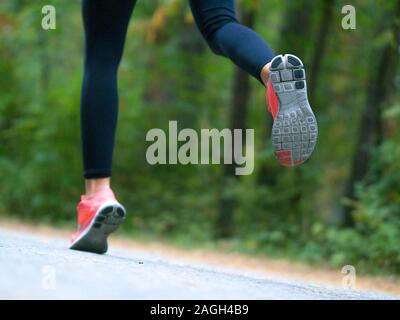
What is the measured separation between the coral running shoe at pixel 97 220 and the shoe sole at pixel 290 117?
0.71 metres

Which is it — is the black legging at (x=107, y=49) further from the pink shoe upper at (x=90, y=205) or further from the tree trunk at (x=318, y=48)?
Answer: the tree trunk at (x=318, y=48)

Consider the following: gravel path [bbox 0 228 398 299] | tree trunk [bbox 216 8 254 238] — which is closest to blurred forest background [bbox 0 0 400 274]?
tree trunk [bbox 216 8 254 238]

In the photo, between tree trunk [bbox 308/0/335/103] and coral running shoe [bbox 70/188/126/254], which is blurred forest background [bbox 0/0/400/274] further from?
coral running shoe [bbox 70/188/126/254]

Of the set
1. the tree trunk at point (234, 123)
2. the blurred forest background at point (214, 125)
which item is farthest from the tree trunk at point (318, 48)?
the tree trunk at point (234, 123)

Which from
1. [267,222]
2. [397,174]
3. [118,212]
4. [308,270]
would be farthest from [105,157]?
[267,222]

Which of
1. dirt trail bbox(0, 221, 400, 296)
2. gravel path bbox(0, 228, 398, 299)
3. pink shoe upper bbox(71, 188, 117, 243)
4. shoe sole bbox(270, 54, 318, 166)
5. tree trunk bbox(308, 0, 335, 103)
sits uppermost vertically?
tree trunk bbox(308, 0, 335, 103)

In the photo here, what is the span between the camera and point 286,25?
430 inches

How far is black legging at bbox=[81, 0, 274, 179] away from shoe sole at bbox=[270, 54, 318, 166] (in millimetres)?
208

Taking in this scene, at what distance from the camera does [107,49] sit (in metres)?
2.91

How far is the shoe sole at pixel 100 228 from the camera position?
111 inches

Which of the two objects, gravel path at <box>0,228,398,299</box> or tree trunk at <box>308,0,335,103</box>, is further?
tree trunk at <box>308,0,335,103</box>

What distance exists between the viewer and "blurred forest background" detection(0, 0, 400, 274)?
8.88 m
